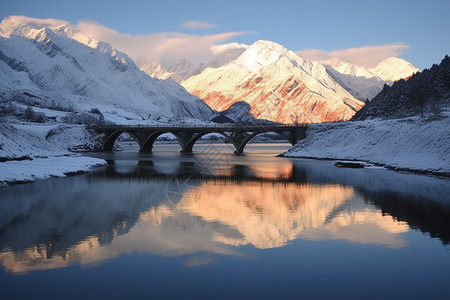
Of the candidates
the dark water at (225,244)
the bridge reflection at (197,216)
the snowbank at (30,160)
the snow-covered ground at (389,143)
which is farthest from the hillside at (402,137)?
the snowbank at (30,160)

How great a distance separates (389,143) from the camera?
3184 inches

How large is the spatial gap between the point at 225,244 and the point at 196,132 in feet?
397

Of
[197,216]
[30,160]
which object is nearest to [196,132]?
[30,160]

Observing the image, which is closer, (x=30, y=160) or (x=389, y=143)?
(x=30, y=160)

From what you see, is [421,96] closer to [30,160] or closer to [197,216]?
[30,160]

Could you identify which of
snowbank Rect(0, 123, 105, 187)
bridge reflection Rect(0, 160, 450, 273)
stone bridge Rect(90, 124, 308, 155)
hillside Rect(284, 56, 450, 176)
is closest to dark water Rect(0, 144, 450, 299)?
bridge reflection Rect(0, 160, 450, 273)

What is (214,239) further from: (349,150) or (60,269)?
(349,150)

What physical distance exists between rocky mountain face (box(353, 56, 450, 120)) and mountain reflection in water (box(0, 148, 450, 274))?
8568 cm

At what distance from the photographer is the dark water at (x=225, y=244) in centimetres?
1588

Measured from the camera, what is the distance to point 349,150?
9169 cm

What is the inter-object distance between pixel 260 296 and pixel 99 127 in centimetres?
14569

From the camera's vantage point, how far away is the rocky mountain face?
12812cm

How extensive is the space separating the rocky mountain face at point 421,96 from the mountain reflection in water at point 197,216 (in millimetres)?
85676

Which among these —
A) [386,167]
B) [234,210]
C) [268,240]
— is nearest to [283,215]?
[234,210]
